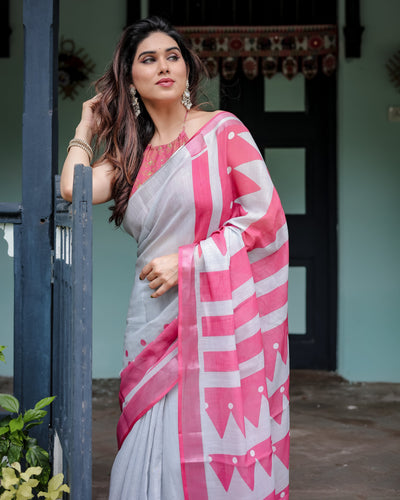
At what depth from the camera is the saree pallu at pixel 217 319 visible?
2.23 meters

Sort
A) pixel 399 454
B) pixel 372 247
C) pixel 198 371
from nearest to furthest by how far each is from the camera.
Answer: pixel 198 371 → pixel 399 454 → pixel 372 247

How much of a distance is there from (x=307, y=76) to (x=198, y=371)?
3739mm

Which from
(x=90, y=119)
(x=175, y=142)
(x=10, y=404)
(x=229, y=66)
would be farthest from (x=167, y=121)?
(x=229, y=66)

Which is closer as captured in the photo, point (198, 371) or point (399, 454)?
point (198, 371)

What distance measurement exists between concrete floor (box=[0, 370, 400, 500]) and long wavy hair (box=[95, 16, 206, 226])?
4.89ft

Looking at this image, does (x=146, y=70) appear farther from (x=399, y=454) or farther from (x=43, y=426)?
(x=399, y=454)

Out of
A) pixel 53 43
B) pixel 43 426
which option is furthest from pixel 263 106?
pixel 43 426

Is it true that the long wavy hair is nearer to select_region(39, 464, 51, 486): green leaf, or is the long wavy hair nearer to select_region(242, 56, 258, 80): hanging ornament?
select_region(39, 464, 51, 486): green leaf

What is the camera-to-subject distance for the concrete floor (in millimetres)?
3291

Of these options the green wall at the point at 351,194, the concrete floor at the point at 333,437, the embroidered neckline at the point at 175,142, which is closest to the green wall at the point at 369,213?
the green wall at the point at 351,194

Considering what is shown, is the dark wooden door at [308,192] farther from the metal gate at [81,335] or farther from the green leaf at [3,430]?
the metal gate at [81,335]

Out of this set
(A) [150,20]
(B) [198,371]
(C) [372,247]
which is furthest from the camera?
(C) [372,247]

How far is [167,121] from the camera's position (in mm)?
2479

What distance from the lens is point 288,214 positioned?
224 inches
